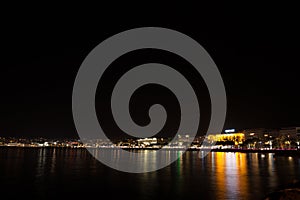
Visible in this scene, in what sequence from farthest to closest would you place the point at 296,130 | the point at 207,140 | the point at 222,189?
the point at 207,140, the point at 296,130, the point at 222,189

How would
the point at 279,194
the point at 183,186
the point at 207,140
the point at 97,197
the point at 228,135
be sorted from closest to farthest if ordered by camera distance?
the point at 279,194
the point at 97,197
the point at 183,186
the point at 228,135
the point at 207,140

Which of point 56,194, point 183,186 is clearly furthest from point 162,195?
point 56,194

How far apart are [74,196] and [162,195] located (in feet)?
15.0

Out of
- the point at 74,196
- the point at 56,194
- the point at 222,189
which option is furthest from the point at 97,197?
the point at 222,189

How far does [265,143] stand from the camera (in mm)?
101312

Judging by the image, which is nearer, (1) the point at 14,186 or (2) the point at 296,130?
(1) the point at 14,186

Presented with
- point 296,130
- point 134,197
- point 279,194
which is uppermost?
point 296,130

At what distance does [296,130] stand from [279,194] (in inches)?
3951

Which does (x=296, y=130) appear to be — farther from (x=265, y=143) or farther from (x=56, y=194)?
(x=56, y=194)

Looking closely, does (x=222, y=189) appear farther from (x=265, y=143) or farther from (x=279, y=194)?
(x=265, y=143)

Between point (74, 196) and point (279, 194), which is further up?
point (279, 194)

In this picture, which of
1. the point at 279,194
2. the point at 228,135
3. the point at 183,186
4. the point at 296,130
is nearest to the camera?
the point at 279,194

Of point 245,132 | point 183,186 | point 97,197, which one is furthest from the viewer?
point 245,132

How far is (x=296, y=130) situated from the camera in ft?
320
